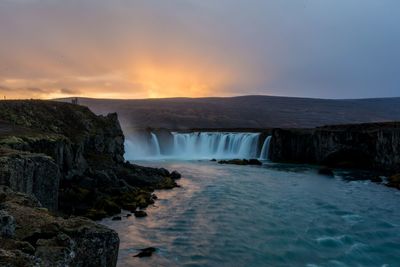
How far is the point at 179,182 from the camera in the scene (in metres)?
41.6

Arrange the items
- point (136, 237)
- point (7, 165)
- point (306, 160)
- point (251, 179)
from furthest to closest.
→ 1. point (306, 160)
2. point (251, 179)
3. point (136, 237)
4. point (7, 165)

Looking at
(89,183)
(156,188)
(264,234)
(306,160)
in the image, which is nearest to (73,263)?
(264,234)

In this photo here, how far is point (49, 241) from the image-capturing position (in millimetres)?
7395

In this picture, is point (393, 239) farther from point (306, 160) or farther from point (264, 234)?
point (306, 160)

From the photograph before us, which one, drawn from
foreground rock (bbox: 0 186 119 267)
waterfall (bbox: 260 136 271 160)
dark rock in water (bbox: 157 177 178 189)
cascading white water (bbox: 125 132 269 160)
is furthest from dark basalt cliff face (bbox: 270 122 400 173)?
foreground rock (bbox: 0 186 119 267)

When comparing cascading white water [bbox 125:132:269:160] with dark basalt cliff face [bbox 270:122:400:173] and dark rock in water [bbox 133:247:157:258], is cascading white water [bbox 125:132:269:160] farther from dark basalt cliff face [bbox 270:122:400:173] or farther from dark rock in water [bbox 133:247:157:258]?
dark rock in water [bbox 133:247:157:258]

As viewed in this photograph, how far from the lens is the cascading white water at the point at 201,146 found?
74625 mm

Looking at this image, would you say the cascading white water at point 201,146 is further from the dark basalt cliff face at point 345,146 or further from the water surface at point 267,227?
the water surface at point 267,227

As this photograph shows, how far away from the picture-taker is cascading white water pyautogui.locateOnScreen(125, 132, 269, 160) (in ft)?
245

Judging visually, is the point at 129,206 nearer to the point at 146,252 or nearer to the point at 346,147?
the point at 146,252

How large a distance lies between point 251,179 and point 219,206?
1555cm

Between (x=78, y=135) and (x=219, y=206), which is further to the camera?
(x=78, y=135)

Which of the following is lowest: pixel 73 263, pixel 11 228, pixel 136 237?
pixel 136 237

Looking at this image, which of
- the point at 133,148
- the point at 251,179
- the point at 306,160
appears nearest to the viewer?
the point at 251,179
